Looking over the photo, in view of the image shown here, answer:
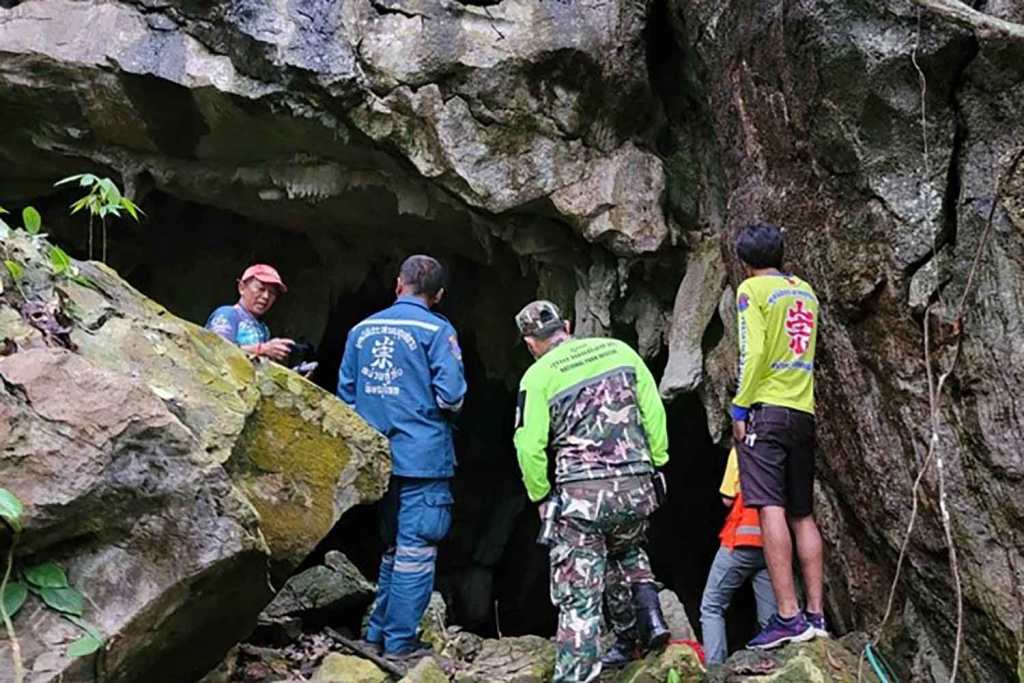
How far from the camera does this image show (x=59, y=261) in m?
3.78

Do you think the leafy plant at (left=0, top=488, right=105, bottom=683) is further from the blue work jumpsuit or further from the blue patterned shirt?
the blue patterned shirt

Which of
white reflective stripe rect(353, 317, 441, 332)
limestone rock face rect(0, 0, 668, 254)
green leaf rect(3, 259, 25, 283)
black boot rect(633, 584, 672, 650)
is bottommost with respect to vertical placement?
black boot rect(633, 584, 672, 650)

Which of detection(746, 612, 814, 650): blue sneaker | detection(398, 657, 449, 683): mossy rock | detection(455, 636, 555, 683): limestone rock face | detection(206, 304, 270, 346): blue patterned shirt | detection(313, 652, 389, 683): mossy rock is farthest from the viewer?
detection(206, 304, 270, 346): blue patterned shirt

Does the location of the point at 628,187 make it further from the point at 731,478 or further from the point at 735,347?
the point at 731,478

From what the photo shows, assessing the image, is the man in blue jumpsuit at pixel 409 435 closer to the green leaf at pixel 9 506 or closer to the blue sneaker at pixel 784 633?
the blue sneaker at pixel 784 633

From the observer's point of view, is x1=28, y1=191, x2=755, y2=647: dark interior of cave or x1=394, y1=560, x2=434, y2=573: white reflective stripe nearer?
x1=394, y1=560, x2=434, y2=573: white reflective stripe

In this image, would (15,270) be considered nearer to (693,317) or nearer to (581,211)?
(581,211)

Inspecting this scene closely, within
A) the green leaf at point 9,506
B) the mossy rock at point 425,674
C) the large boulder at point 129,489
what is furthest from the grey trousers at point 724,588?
the green leaf at point 9,506

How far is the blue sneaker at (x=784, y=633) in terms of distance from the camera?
414cm

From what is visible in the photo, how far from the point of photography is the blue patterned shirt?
16.0 ft

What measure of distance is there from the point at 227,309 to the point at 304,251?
419 centimetres

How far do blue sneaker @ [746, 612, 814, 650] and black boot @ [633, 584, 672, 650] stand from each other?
1.76 ft

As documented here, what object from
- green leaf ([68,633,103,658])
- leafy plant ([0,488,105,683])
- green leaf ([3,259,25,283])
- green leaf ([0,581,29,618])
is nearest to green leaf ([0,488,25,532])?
leafy plant ([0,488,105,683])

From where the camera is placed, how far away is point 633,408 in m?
3.93
